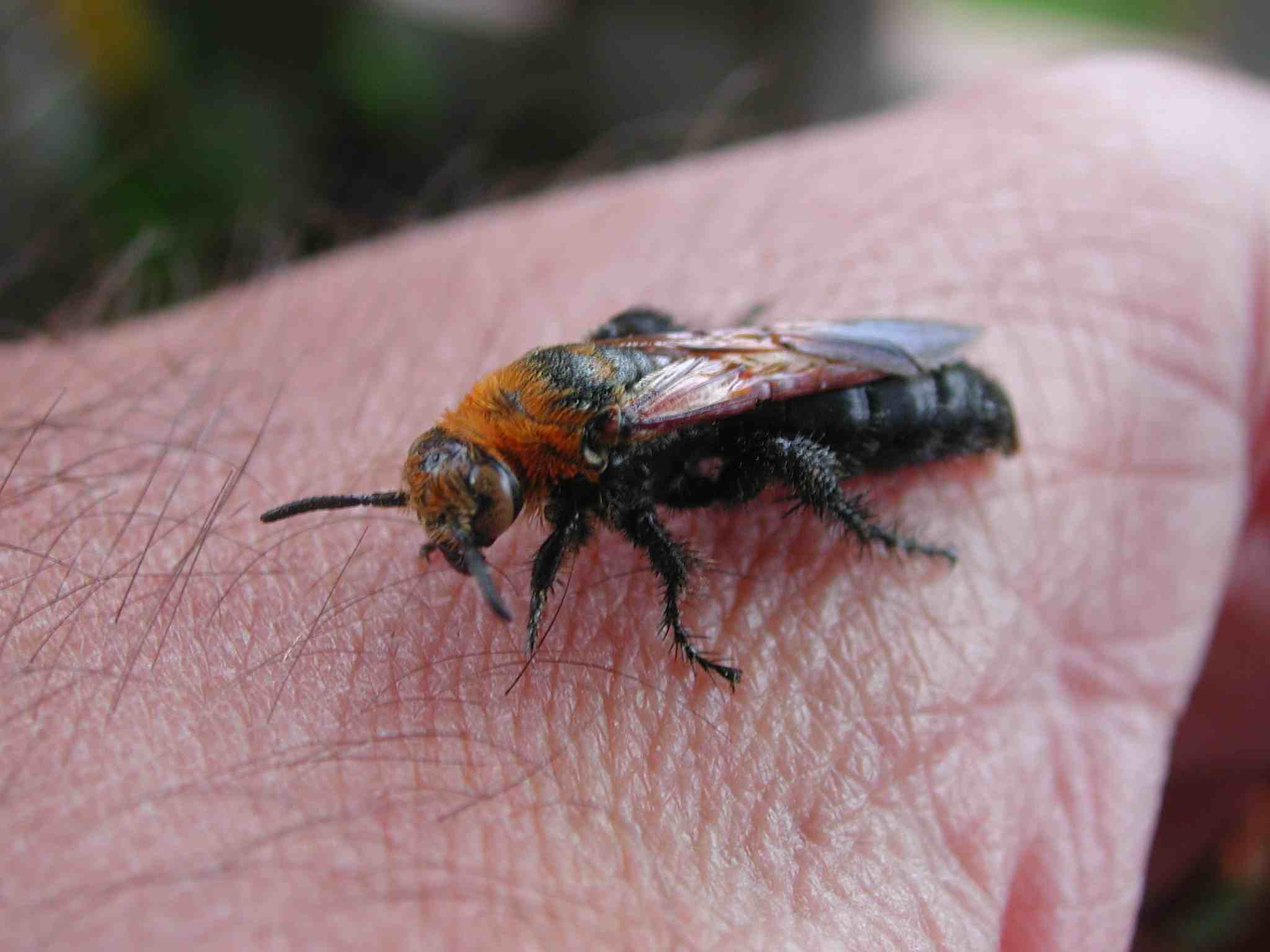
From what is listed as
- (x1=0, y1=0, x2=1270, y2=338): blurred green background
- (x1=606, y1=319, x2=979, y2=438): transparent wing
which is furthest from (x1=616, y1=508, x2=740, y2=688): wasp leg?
(x1=0, y1=0, x2=1270, y2=338): blurred green background

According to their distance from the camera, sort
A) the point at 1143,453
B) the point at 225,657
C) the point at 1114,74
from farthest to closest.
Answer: the point at 1114,74 < the point at 1143,453 < the point at 225,657

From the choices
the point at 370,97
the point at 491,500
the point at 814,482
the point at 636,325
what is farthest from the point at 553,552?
the point at 370,97

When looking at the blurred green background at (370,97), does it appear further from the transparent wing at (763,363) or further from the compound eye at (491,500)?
the compound eye at (491,500)

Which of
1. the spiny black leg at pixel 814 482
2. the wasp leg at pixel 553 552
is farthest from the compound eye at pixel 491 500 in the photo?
the spiny black leg at pixel 814 482

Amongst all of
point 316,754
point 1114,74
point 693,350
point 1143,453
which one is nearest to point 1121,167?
point 1114,74

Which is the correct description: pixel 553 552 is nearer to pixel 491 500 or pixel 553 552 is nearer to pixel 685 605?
pixel 491 500

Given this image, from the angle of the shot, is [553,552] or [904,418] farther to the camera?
[904,418]

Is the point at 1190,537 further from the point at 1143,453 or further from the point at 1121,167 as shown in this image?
the point at 1121,167
